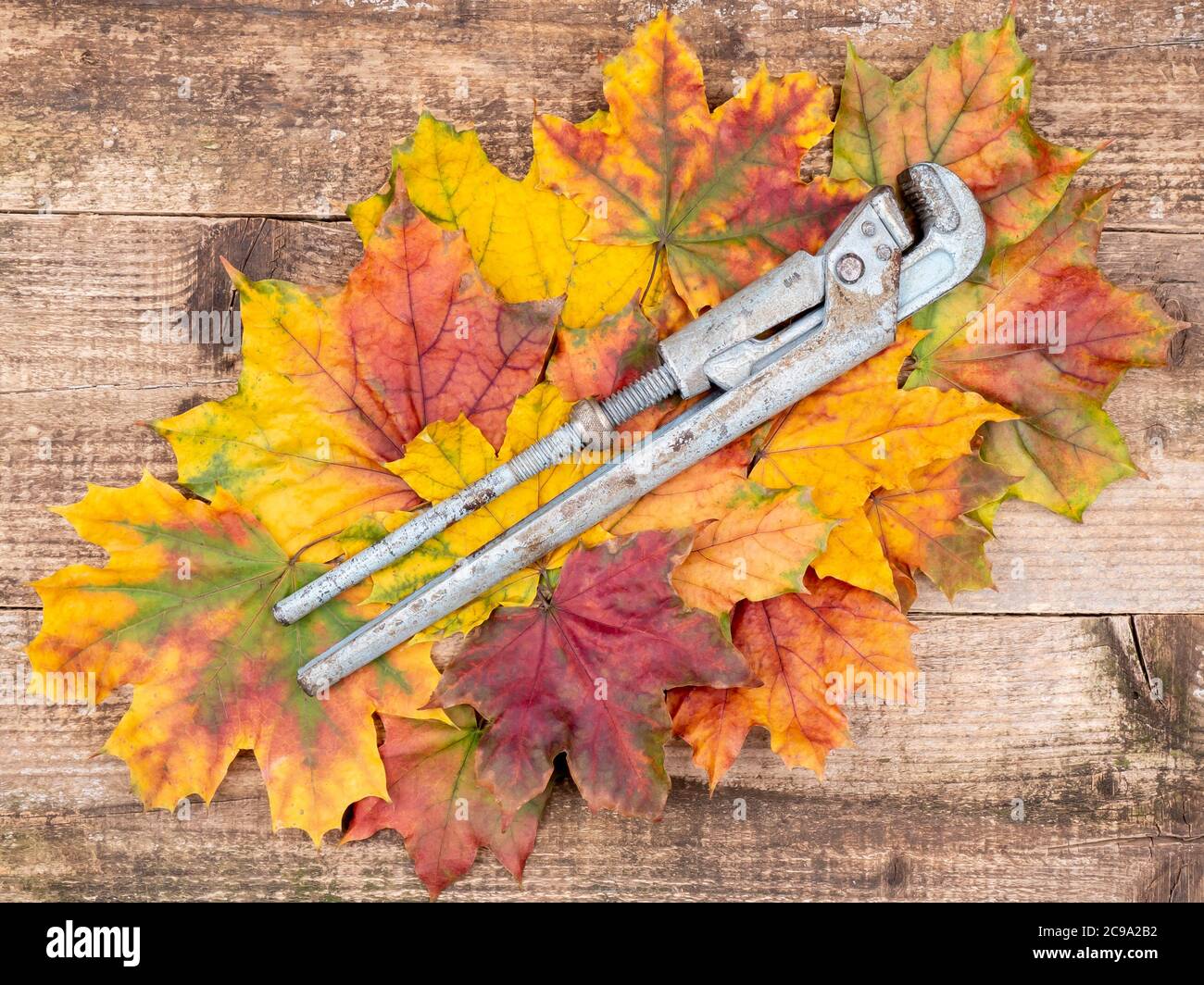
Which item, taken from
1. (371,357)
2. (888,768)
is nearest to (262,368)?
(371,357)

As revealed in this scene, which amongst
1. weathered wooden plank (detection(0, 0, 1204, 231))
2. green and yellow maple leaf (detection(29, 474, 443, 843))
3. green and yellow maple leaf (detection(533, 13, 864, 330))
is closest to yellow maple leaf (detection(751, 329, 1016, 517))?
green and yellow maple leaf (detection(533, 13, 864, 330))

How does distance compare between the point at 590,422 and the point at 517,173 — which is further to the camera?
the point at 517,173

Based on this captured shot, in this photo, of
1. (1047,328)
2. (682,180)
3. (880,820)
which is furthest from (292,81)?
(880,820)

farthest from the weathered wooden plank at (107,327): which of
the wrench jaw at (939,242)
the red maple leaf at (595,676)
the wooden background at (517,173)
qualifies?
the red maple leaf at (595,676)

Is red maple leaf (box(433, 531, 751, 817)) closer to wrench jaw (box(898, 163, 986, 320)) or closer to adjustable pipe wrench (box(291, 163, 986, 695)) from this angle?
adjustable pipe wrench (box(291, 163, 986, 695))

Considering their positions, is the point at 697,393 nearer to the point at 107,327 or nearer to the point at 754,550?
the point at 754,550

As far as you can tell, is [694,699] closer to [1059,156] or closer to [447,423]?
[447,423]
